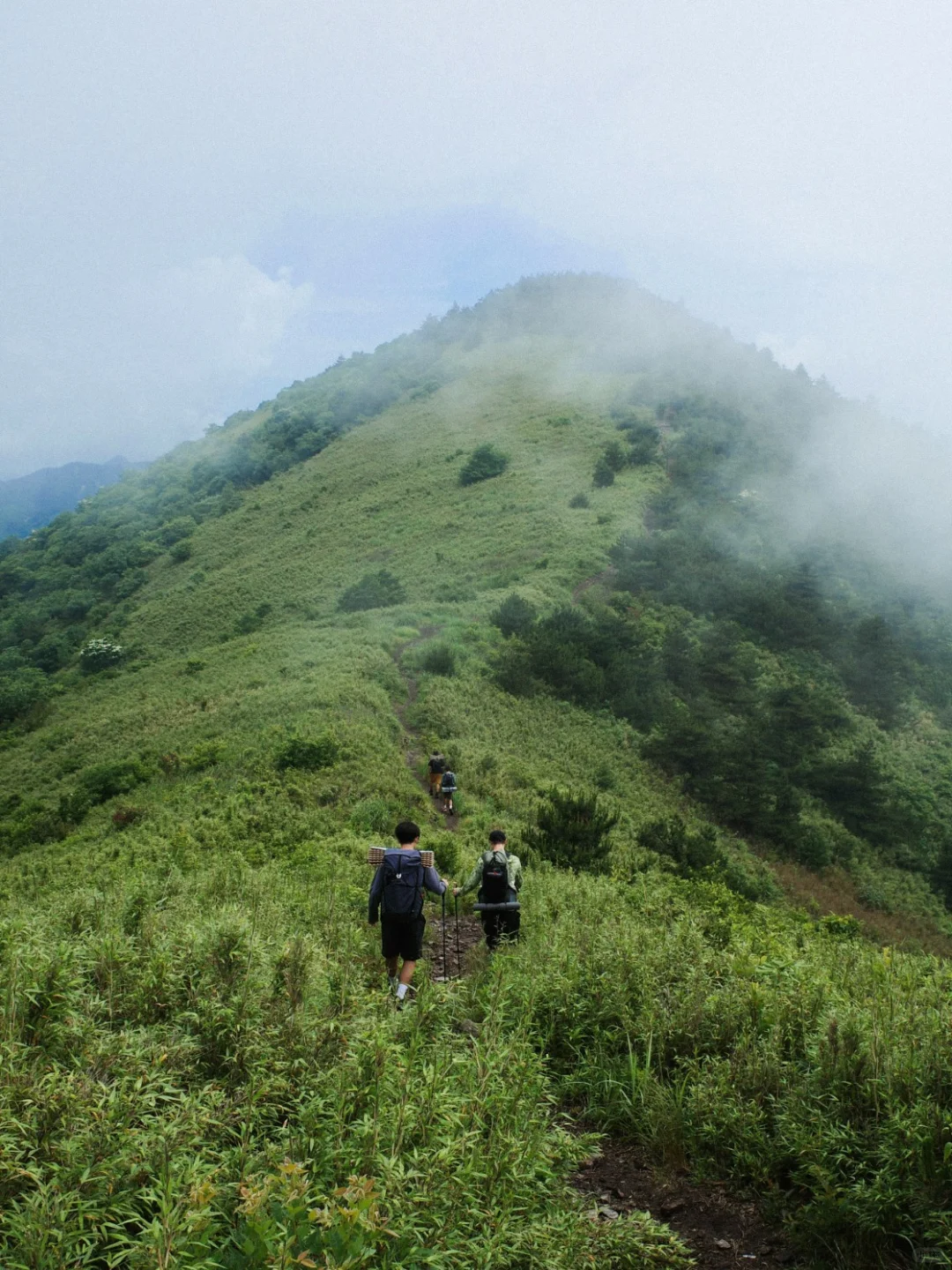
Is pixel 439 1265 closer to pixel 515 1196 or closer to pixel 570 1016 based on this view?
pixel 515 1196

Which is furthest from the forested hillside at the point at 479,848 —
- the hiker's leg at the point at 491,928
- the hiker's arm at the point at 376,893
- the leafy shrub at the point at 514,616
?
the leafy shrub at the point at 514,616

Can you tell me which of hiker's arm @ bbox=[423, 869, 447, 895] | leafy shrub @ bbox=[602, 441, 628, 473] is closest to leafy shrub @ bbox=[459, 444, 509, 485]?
leafy shrub @ bbox=[602, 441, 628, 473]

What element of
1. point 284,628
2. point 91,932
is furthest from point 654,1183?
point 284,628

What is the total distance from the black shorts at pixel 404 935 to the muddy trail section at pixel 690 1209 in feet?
7.10

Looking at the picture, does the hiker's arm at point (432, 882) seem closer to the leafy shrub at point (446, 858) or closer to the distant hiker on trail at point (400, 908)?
the distant hiker on trail at point (400, 908)

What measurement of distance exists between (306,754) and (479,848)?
524 centimetres

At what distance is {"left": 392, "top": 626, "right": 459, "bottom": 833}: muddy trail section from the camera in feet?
55.4

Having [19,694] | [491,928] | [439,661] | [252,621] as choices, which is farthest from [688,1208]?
[19,694]

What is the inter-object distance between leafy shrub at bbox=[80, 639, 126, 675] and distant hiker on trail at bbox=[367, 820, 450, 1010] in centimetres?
4034

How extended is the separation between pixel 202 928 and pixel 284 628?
1260 inches

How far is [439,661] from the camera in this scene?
26312 millimetres

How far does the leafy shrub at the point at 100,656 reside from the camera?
41.8m

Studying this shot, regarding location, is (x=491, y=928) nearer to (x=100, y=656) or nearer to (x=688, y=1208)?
(x=688, y=1208)

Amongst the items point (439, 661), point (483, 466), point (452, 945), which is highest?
point (483, 466)
